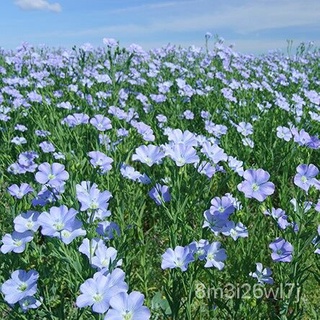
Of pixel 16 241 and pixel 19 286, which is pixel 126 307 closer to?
pixel 19 286

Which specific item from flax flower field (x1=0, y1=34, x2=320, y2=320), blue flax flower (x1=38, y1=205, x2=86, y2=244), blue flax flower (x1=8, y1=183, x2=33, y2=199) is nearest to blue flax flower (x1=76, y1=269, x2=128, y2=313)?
flax flower field (x1=0, y1=34, x2=320, y2=320)

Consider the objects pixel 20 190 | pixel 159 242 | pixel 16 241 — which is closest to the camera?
pixel 16 241

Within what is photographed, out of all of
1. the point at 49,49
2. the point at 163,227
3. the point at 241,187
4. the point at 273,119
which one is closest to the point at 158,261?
the point at 163,227

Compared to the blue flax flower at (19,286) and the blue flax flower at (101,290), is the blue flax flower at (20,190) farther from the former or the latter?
the blue flax flower at (101,290)

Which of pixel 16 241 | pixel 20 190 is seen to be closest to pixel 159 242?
pixel 20 190

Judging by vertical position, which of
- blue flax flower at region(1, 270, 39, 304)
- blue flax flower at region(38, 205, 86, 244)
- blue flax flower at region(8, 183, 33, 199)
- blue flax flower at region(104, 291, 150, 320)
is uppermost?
blue flax flower at region(38, 205, 86, 244)

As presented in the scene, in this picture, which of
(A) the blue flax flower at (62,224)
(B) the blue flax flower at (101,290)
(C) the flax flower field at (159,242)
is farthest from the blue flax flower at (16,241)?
(B) the blue flax flower at (101,290)

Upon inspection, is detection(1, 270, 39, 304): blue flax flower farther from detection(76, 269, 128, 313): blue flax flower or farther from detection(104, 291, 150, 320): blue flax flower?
detection(104, 291, 150, 320): blue flax flower

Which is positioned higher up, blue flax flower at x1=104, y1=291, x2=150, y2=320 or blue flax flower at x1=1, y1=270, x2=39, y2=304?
blue flax flower at x1=104, y1=291, x2=150, y2=320

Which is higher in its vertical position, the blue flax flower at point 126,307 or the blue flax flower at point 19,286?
the blue flax flower at point 126,307

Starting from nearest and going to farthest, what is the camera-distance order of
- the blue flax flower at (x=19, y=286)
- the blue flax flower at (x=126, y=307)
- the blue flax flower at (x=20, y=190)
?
the blue flax flower at (x=126, y=307) < the blue flax flower at (x=19, y=286) < the blue flax flower at (x=20, y=190)

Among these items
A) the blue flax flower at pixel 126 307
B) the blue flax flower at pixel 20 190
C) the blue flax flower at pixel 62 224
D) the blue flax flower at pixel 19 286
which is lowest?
the blue flax flower at pixel 19 286

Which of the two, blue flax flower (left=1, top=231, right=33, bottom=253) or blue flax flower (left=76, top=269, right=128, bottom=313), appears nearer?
blue flax flower (left=76, top=269, right=128, bottom=313)

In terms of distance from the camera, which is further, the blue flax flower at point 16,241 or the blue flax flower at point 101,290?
the blue flax flower at point 16,241
